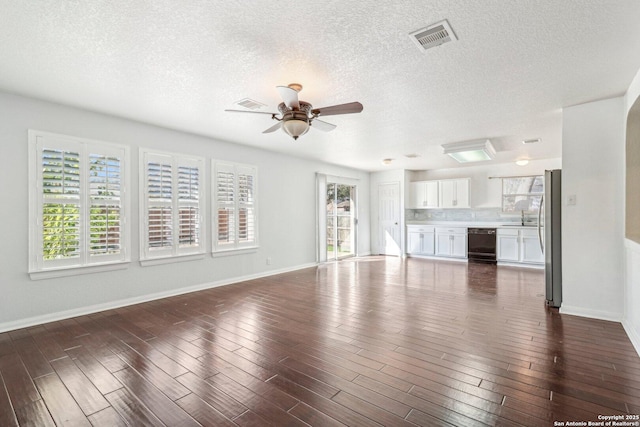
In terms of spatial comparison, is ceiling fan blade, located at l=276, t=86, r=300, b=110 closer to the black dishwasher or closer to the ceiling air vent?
the ceiling air vent

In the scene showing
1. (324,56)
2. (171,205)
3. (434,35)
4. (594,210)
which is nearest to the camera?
(434,35)

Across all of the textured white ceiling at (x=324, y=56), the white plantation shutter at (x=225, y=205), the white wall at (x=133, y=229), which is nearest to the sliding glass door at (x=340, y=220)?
the white wall at (x=133, y=229)

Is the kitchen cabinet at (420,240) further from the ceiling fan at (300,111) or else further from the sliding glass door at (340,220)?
the ceiling fan at (300,111)

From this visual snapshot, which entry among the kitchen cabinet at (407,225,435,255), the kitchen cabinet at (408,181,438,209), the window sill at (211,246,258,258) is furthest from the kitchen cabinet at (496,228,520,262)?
the window sill at (211,246,258,258)

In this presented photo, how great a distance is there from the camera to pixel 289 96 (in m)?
2.79

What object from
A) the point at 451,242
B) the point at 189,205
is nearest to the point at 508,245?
the point at 451,242

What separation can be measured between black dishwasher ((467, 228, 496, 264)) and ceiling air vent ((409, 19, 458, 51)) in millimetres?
6314

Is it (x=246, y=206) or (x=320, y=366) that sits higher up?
(x=246, y=206)

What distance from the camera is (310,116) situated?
3.25 m

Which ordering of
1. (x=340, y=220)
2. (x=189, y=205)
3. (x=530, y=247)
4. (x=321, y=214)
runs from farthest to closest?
1. (x=340, y=220)
2. (x=321, y=214)
3. (x=530, y=247)
4. (x=189, y=205)

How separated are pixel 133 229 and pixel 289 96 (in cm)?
300

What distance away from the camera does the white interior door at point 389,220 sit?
9.00m

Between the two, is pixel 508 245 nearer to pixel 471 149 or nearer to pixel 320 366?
pixel 471 149

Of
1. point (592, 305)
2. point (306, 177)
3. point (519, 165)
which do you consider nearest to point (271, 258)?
point (306, 177)
